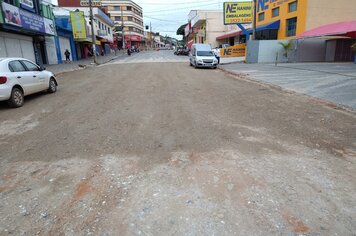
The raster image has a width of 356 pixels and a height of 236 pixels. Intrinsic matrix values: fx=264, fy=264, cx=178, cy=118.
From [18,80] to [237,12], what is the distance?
99.9 feet

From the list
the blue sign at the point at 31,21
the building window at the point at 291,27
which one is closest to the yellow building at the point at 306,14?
the building window at the point at 291,27

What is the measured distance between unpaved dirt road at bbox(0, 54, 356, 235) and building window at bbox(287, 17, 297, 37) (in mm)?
26301

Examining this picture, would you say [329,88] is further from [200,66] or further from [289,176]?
[200,66]

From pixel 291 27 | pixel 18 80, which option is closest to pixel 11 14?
pixel 18 80

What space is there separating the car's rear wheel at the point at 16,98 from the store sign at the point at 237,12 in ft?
96.9

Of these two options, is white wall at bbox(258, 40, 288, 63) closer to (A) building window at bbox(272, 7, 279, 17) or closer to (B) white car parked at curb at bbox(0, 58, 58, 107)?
(A) building window at bbox(272, 7, 279, 17)

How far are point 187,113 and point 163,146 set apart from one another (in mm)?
2611

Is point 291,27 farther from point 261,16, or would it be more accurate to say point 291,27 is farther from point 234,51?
point 261,16

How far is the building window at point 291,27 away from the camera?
100 feet

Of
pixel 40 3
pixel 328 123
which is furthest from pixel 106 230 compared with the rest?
pixel 40 3

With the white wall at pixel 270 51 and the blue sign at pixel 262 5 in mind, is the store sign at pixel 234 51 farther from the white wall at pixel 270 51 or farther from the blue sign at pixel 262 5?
the white wall at pixel 270 51

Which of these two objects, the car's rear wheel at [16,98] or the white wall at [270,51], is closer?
the car's rear wheel at [16,98]

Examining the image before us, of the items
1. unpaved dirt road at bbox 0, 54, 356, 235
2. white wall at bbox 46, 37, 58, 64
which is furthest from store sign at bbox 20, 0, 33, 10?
unpaved dirt road at bbox 0, 54, 356, 235

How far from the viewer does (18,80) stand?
30.0 feet
